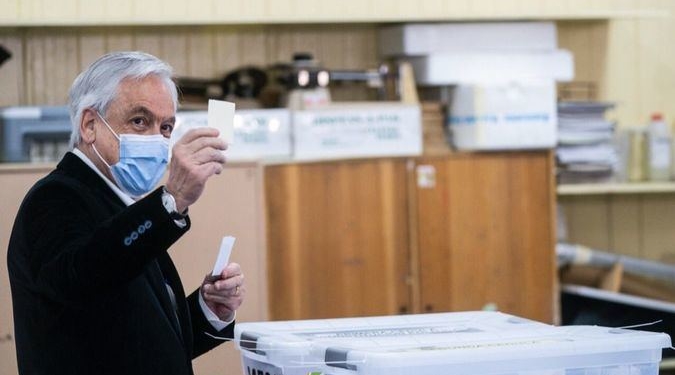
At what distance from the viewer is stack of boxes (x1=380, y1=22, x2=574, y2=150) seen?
448 cm

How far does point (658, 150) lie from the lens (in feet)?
16.2

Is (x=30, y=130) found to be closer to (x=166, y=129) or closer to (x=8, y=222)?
(x=8, y=222)

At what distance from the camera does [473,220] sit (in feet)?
14.8

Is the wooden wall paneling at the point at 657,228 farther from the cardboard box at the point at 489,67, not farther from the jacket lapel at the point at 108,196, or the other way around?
the jacket lapel at the point at 108,196

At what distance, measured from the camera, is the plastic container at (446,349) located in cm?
164

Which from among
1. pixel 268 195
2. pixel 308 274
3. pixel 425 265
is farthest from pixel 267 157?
pixel 425 265

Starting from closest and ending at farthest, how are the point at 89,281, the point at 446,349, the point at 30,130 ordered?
1. the point at 446,349
2. the point at 89,281
3. the point at 30,130

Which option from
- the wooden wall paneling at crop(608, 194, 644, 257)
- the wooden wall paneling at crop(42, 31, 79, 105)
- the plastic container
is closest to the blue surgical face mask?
the plastic container

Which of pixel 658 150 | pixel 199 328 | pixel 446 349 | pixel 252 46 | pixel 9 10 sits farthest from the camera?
pixel 658 150

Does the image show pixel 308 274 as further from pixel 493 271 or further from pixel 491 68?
pixel 491 68

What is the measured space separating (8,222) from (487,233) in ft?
5.85

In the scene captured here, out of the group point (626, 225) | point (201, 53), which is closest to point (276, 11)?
point (201, 53)

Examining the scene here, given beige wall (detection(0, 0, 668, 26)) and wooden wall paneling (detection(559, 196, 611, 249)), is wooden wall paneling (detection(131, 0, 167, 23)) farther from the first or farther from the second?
wooden wall paneling (detection(559, 196, 611, 249))

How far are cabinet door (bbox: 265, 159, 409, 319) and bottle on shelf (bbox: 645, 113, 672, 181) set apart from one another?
3.85ft
